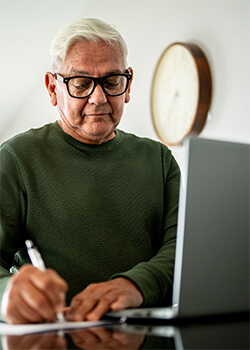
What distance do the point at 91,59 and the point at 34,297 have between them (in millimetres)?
833

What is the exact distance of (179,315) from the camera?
84 centimetres

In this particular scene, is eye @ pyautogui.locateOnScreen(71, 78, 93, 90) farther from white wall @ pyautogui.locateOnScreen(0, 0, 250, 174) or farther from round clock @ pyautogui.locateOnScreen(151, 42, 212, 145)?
round clock @ pyautogui.locateOnScreen(151, 42, 212, 145)

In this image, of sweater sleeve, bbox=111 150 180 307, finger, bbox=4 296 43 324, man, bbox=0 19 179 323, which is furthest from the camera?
man, bbox=0 19 179 323

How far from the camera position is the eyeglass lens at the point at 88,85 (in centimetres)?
139

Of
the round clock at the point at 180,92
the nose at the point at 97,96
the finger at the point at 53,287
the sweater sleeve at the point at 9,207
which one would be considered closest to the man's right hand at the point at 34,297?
the finger at the point at 53,287

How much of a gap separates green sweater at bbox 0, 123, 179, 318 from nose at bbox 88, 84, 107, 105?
17cm

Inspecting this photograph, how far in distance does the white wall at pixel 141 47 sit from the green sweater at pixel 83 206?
26.1 inches

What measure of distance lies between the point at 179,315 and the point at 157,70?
2.03 meters

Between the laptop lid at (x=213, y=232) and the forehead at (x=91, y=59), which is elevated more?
the forehead at (x=91, y=59)

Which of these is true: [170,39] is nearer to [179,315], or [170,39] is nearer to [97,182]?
[97,182]

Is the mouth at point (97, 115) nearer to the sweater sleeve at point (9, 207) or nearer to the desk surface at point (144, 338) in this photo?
the sweater sleeve at point (9, 207)

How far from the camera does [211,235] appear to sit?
2.83 feet

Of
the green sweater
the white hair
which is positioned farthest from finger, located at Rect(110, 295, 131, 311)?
the white hair

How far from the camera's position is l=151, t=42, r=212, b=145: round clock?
226 cm
